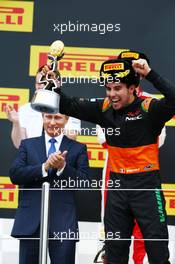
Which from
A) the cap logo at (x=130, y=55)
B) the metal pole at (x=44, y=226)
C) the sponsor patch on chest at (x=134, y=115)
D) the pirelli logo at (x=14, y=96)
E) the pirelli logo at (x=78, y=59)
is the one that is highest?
the pirelli logo at (x=78, y=59)

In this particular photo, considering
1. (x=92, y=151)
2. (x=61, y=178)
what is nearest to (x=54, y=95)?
(x=61, y=178)

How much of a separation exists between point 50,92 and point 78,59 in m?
1.00

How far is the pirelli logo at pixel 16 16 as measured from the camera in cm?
347

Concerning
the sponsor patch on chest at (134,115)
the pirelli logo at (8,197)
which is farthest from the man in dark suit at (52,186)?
the pirelli logo at (8,197)

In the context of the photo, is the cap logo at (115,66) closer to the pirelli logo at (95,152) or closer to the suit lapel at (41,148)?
the suit lapel at (41,148)

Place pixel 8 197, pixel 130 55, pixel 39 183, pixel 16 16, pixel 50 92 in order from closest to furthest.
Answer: pixel 50 92 → pixel 130 55 → pixel 39 183 → pixel 8 197 → pixel 16 16

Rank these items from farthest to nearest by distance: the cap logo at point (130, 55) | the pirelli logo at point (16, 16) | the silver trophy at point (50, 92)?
the pirelli logo at point (16, 16) < the cap logo at point (130, 55) < the silver trophy at point (50, 92)

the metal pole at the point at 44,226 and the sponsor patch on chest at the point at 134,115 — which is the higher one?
the sponsor patch on chest at the point at 134,115

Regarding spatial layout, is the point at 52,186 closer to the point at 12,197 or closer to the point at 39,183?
the point at 39,183

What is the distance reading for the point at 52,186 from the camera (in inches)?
115

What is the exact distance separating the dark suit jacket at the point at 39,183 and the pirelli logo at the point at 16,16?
0.76 m

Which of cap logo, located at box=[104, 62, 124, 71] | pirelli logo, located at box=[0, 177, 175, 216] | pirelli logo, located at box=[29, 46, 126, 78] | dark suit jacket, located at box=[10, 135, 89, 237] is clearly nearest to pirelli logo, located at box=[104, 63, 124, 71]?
cap logo, located at box=[104, 62, 124, 71]

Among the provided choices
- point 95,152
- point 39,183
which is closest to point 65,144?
point 39,183

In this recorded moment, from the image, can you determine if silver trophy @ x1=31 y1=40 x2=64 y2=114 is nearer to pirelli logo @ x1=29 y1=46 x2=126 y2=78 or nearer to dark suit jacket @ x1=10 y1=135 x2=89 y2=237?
A: dark suit jacket @ x1=10 y1=135 x2=89 y2=237
